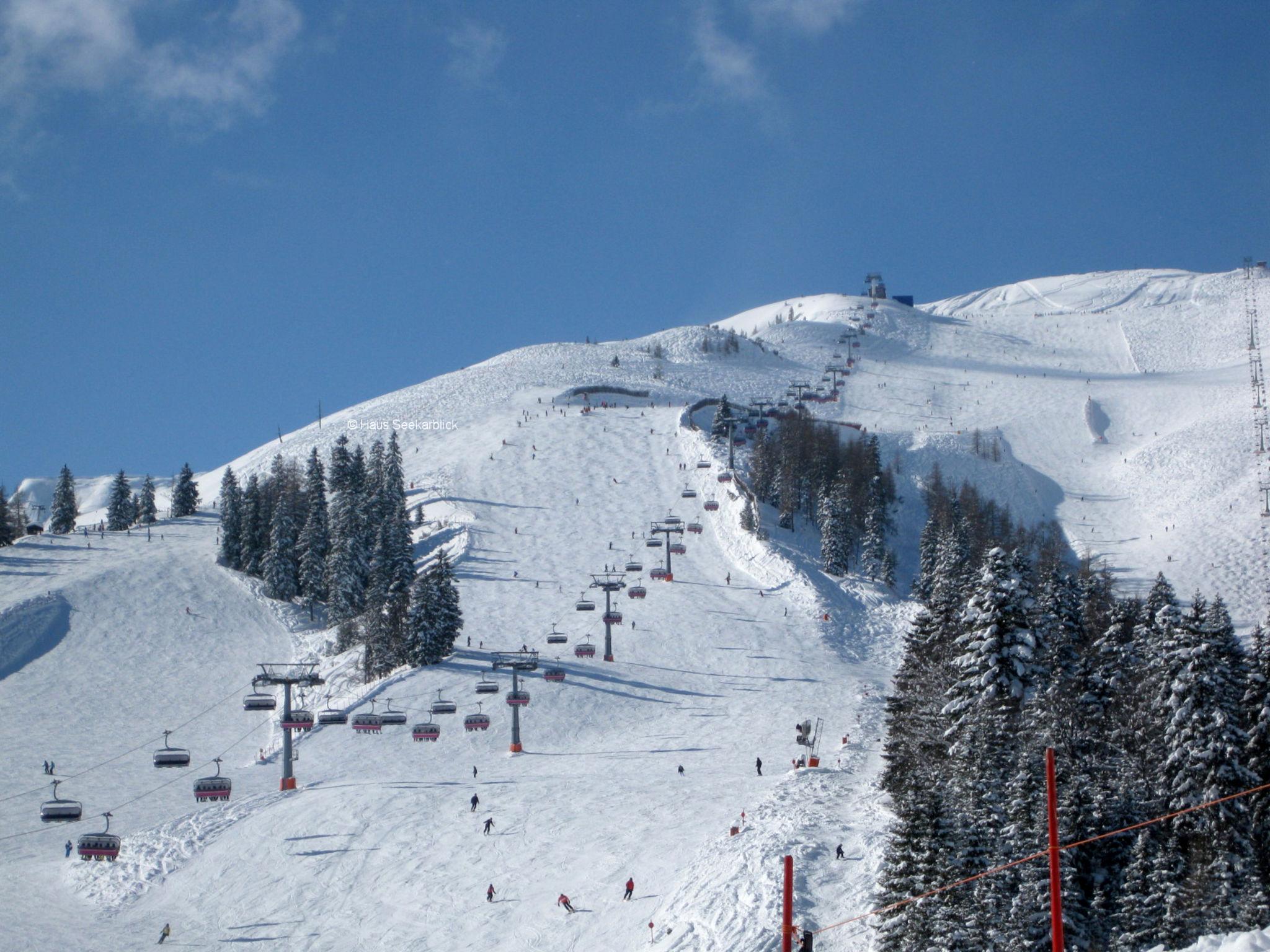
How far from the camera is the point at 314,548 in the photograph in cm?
8356

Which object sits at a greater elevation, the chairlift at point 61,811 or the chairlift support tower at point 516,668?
the chairlift support tower at point 516,668

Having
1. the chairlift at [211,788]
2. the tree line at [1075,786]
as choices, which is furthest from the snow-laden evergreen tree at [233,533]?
the tree line at [1075,786]

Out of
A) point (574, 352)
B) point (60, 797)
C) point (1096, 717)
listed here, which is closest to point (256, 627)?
point (60, 797)

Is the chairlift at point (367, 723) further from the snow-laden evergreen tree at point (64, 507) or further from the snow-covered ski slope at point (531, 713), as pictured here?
the snow-laden evergreen tree at point (64, 507)

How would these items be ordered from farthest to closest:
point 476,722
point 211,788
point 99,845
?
1. point 476,722
2. point 211,788
3. point 99,845

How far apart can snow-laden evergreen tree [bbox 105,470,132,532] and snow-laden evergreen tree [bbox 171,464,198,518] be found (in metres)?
3.79

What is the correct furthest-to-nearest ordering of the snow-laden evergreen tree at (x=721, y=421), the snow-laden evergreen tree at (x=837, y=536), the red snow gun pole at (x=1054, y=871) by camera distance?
1. the snow-laden evergreen tree at (x=721, y=421)
2. the snow-laden evergreen tree at (x=837, y=536)
3. the red snow gun pole at (x=1054, y=871)

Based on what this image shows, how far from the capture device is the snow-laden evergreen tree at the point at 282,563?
268 feet

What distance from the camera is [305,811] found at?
40.9m

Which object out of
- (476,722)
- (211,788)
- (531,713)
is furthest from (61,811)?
(531,713)

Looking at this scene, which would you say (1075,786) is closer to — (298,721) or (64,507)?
(298,721)

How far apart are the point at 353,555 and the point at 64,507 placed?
1540 inches

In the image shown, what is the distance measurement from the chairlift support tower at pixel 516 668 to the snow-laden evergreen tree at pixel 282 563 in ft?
107

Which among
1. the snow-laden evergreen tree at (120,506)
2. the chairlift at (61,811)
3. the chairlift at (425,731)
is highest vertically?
the snow-laden evergreen tree at (120,506)
